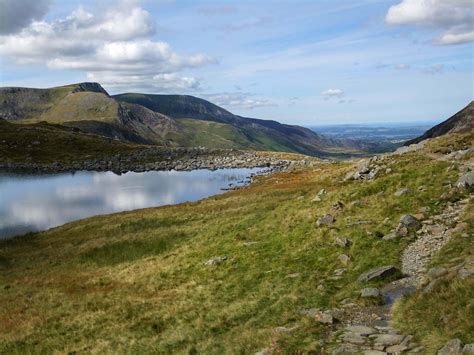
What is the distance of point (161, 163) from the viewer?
5359 inches

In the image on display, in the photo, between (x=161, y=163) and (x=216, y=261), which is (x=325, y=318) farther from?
(x=161, y=163)

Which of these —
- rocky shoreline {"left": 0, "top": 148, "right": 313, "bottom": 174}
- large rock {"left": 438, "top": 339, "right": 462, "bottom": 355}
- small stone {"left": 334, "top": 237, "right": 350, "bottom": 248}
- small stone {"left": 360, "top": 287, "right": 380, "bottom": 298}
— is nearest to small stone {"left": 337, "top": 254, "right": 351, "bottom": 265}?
small stone {"left": 334, "top": 237, "right": 350, "bottom": 248}

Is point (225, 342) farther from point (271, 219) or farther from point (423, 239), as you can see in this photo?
point (271, 219)

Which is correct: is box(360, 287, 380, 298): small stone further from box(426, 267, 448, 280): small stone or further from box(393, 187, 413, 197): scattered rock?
box(393, 187, 413, 197): scattered rock

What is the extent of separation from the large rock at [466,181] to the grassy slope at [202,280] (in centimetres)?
137

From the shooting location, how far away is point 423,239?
980 inches

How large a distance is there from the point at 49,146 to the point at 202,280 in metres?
150

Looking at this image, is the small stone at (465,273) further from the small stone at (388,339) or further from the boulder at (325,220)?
the boulder at (325,220)

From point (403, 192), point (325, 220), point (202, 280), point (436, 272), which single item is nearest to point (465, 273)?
point (436, 272)

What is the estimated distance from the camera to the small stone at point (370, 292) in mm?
19178

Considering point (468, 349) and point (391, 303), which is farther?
point (391, 303)

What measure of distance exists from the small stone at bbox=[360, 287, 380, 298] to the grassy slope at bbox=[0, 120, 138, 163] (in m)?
139

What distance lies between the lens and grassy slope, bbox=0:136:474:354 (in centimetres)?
2058

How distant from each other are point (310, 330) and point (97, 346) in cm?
1060
